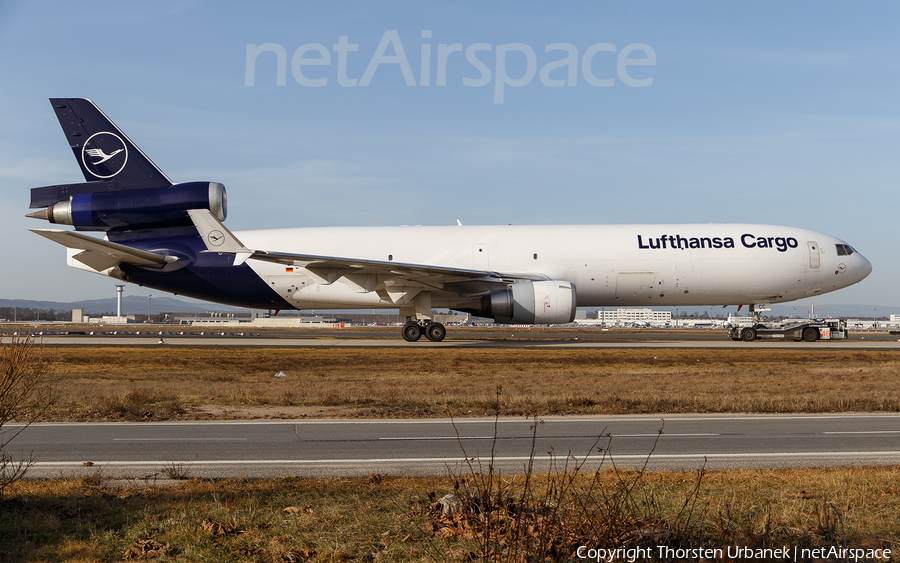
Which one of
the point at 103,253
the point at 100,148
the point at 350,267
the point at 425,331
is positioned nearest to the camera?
the point at 350,267

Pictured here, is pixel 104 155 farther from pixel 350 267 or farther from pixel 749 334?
pixel 749 334

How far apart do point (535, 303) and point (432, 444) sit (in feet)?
58.4

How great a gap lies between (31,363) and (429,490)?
160 inches

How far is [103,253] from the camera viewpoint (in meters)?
27.8

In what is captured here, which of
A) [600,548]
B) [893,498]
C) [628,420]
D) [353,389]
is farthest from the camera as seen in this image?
[353,389]

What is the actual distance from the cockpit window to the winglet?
2645 centimetres

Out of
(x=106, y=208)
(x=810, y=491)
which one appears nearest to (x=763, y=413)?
(x=810, y=491)

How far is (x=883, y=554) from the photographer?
15.5 feet

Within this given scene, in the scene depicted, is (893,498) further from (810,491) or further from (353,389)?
(353,389)

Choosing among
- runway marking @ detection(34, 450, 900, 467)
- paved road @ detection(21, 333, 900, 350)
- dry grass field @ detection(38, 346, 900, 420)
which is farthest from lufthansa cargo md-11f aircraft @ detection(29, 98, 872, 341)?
runway marking @ detection(34, 450, 900, 467)

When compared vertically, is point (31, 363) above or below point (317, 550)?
above

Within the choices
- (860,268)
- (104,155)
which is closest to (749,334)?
(860,268)

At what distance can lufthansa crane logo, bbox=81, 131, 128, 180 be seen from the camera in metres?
29.3

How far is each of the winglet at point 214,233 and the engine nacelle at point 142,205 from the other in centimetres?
290
